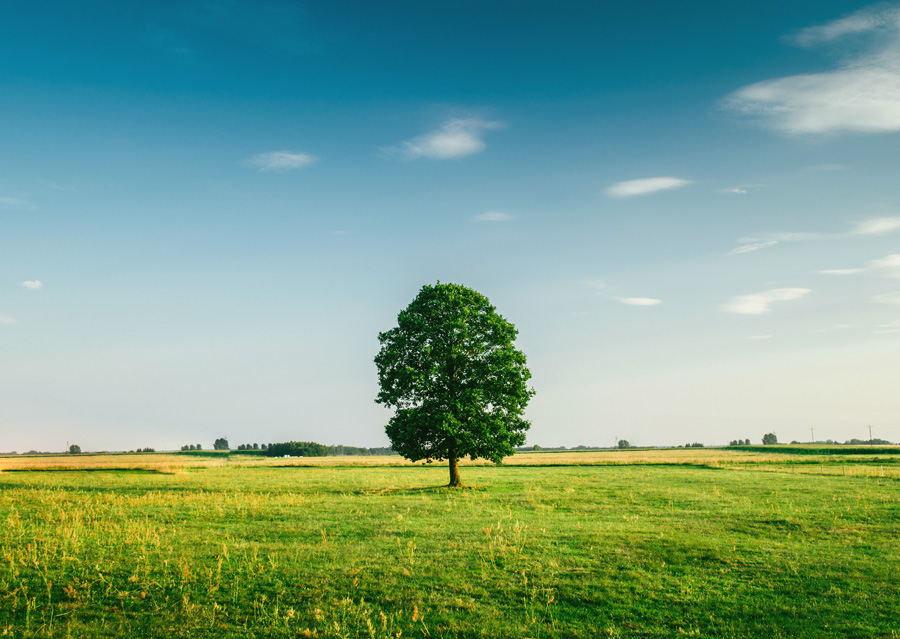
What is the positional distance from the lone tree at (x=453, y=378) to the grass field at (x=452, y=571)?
11.6 meters

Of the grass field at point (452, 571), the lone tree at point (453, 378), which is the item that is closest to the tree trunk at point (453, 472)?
the lone tree at point (453, 378)

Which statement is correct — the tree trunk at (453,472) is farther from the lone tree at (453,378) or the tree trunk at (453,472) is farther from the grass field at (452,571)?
the grass field at (452,571)

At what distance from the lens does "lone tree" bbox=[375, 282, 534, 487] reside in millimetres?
44250

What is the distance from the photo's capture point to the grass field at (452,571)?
552 inches

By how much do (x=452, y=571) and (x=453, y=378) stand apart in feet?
91.5

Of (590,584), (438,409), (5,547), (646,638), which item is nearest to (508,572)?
(590,584)

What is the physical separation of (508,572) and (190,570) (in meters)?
10.1

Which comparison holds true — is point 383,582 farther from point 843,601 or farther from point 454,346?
point 454,346

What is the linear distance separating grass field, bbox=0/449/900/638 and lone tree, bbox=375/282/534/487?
11618 mm

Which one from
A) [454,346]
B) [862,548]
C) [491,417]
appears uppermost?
[454,346]

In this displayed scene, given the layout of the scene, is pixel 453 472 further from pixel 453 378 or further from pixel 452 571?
pixel 452 571

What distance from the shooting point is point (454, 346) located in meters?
45.9

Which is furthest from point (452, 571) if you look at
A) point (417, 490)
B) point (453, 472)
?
point (453, 472)

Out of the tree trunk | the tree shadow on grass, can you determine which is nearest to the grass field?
the tree shadow on grass
